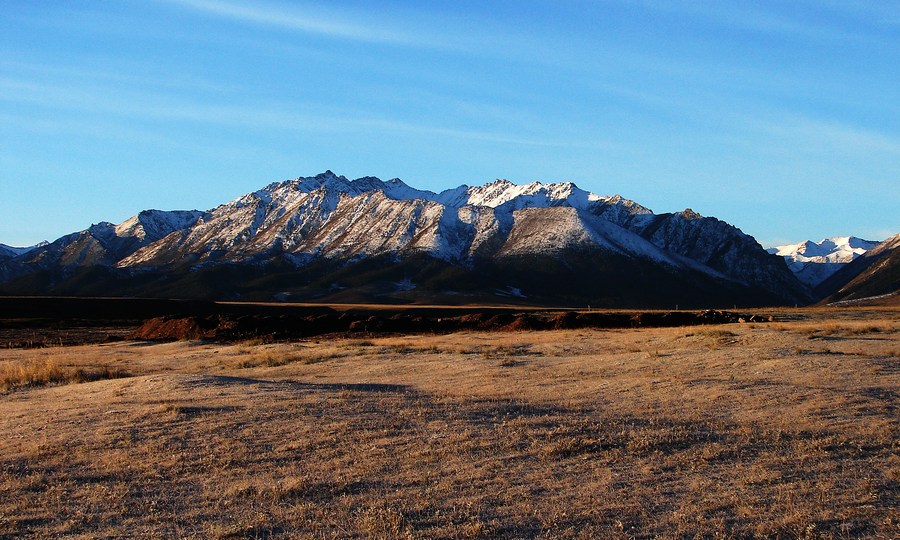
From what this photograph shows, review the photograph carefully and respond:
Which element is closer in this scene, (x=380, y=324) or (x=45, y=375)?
(x=45, y=375)

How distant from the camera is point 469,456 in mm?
14508

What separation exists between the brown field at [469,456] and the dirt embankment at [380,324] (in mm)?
33760

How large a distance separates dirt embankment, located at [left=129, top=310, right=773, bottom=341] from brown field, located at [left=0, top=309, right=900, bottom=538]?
111 ft

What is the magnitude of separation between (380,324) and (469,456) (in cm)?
5124

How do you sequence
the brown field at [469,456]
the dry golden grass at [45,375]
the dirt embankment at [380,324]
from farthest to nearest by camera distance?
the dirt embankment at [380,324] < the dry golden grass at [45,375] < the brown field at [469,456]

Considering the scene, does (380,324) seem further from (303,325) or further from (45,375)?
(45,375)

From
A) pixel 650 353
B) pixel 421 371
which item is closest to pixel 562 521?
pixel 421 371

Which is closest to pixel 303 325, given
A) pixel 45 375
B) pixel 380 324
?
pixel 380 324

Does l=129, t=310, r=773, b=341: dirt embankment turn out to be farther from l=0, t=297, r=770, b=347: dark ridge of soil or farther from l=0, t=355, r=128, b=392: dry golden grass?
l=0, t=355, r=128, b=392: dry golden grass

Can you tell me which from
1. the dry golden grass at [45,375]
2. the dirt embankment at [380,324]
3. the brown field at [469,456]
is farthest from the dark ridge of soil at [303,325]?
the brown field at [469,456]

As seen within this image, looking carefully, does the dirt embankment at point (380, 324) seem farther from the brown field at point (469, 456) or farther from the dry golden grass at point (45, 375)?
the brown field at point (469, 456)

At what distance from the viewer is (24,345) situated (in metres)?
54.1

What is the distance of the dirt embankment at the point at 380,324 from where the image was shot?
60906mm

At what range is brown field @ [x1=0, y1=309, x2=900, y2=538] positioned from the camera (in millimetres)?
11000
